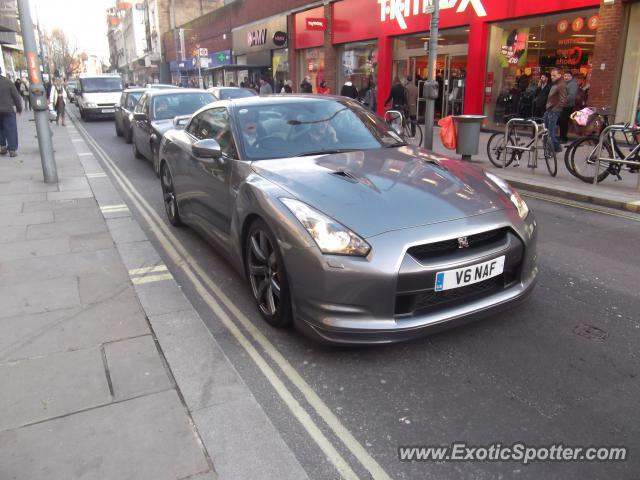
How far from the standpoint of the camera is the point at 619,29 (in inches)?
473

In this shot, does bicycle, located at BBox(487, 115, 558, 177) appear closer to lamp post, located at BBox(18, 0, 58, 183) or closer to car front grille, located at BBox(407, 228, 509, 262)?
car front grille, located at BBox(407, 228, 509, 262)

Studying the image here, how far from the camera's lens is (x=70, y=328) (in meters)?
3.71

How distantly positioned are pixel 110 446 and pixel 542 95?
14.3m

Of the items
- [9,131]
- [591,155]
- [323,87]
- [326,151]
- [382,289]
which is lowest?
[382,289]

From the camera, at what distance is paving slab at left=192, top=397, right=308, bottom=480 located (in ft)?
7.64

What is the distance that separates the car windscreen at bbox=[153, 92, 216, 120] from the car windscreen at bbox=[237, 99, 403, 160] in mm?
6494

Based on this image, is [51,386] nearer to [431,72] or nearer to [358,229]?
[358,229]

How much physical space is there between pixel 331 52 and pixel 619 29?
549 inches

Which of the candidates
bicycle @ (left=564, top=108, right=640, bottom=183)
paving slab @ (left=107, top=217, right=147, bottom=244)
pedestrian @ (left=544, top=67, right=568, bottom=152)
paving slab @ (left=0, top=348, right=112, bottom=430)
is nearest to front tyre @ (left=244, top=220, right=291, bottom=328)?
paving slab @ (left=0, top=348, right=112, bottom=430)

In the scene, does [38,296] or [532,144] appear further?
[532,144]

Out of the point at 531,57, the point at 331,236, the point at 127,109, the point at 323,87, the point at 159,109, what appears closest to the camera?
the point at 331,236

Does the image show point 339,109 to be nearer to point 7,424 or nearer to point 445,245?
point 445,245

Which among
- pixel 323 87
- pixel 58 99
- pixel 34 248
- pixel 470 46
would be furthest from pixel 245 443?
pixel 323 87

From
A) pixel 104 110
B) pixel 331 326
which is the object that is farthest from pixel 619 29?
pixel 104 110
